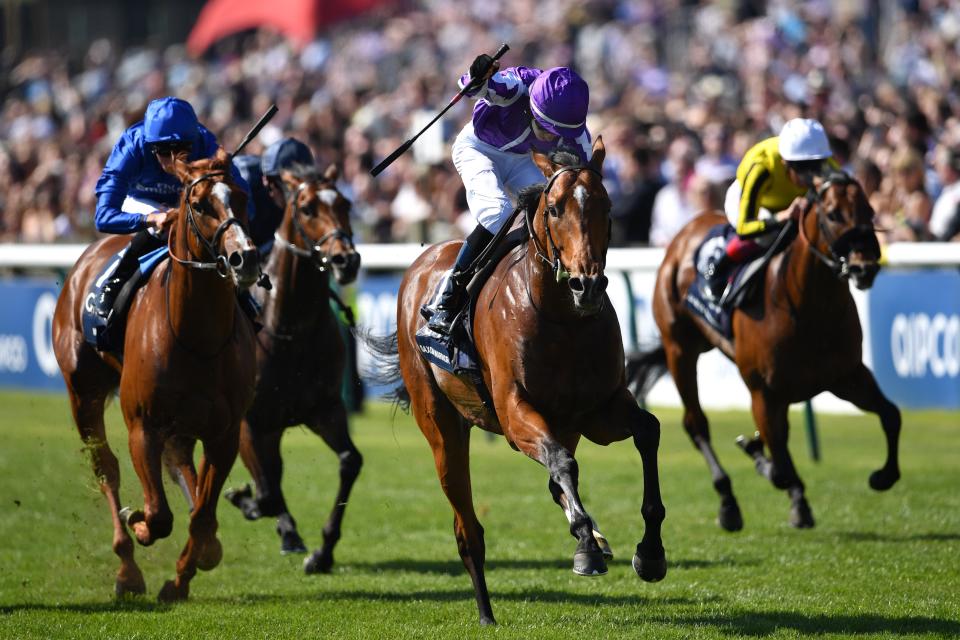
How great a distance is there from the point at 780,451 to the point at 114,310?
349 centimetres

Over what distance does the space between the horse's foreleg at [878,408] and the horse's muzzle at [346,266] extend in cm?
256

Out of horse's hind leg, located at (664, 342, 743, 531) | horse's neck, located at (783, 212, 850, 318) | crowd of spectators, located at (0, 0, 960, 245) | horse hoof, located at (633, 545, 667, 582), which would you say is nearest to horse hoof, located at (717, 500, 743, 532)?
horse's hind leg, located at (664, 342, 743, 531)

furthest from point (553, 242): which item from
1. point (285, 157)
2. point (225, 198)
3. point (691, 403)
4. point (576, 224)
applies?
point (691, 403)

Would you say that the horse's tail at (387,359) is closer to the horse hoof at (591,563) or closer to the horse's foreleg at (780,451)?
the horse's foreleg at (780,451)

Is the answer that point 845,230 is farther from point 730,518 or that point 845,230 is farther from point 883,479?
point 730,518

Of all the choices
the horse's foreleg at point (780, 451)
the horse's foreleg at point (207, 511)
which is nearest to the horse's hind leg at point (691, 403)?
the horse's foreleg at point (780, 451)

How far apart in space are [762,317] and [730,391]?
429 centimetres

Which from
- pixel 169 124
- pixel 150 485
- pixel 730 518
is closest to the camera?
pixel 150 485

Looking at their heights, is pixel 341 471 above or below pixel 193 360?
below

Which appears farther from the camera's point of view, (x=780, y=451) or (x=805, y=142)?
(x=780, y=451)

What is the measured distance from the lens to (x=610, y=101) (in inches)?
727

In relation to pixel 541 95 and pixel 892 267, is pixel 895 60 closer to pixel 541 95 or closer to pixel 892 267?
pixel 892 267

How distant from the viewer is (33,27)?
1421 inches

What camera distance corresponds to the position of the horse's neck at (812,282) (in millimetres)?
7898
